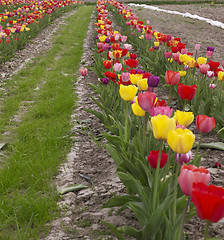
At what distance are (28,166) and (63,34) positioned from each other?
9102mm

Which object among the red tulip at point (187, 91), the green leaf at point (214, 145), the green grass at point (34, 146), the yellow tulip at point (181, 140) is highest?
the yellow tulip at point (181, 140)

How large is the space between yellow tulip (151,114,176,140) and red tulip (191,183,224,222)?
17.0 inches

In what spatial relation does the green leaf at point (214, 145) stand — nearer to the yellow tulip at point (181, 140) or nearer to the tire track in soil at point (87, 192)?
the tire track in soil at point (87, 192)

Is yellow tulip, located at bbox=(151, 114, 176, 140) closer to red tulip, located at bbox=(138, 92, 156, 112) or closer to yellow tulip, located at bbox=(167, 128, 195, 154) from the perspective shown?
yellow tulip, located at bbox=(167, 128, 195, 154)

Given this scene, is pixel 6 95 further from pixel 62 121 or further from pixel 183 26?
pixel 183 26

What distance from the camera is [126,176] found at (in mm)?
1799

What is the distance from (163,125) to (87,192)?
136 cm

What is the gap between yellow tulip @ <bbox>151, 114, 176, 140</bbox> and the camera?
1.36 metres

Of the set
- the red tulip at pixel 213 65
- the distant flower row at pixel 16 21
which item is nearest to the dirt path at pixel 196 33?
the red tulip at pixel 213 65

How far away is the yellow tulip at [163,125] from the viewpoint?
1.36m

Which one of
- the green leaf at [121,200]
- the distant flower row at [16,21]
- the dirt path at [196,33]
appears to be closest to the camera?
the green leaf at [121,200]

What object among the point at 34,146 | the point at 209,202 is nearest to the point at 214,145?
the point at 34,146

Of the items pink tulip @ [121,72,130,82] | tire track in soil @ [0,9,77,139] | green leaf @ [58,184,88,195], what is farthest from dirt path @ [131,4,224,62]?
green leaf @ [58,184,88,195]

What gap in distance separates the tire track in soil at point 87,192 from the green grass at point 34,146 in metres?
Result: 0.10
